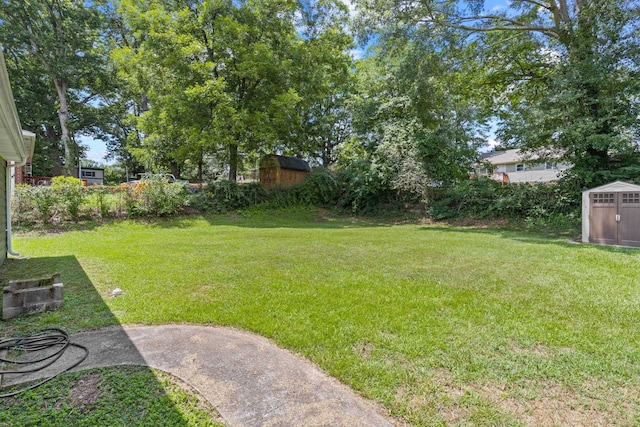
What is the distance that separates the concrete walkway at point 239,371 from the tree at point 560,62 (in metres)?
11.5

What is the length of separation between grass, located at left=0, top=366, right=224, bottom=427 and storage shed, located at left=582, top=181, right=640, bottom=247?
9955 millimetres

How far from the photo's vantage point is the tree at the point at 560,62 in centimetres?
959

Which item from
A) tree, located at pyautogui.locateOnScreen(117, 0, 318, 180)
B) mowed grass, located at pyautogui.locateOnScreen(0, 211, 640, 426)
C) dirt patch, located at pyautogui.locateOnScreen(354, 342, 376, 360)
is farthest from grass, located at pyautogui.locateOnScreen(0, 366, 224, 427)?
tree, located at pyautogui.locateOnScreen(117, 0, 318, 180)

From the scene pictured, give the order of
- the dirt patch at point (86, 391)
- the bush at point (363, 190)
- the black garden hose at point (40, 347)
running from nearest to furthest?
the dirt patch at point (86, 391)
the black garden hose at point (40, 347)
the bush at point (363, 190)

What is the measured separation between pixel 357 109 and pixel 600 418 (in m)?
15.1

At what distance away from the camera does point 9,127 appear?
383 cm

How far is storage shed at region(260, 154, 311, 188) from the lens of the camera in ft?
53.8

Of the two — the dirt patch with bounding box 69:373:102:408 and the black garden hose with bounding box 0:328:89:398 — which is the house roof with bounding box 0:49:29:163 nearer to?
the black garden hose with bounding box 0:328:89:398

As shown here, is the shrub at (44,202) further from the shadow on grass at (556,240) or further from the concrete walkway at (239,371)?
the shadow on grass at (556,240)

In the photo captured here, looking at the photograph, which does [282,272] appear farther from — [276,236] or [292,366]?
[276,236]

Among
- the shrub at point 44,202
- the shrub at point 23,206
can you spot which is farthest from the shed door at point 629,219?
the shrub at point 23,206

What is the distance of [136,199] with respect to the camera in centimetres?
1109

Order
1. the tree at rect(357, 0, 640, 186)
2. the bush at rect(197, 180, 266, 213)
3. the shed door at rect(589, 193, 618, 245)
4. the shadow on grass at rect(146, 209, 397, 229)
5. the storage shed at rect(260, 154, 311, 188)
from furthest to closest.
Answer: the storage shed at rect(260, 154, 311, 188), the bush at rect(197, 180, 266, 213), the shadow on grass at rect(146, 209, 397, 229), the tree at rect(357, 0, 640, 186), the shed door at rect(589, 193, 618, 245)

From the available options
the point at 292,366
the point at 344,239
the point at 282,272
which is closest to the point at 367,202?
the point at 344,239
